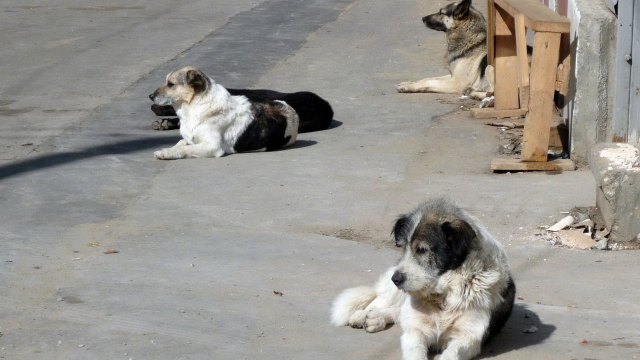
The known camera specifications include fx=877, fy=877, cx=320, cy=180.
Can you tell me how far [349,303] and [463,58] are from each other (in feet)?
28.1

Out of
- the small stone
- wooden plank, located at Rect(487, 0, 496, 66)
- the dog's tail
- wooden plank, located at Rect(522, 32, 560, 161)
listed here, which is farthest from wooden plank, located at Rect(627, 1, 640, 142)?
the dog's tail

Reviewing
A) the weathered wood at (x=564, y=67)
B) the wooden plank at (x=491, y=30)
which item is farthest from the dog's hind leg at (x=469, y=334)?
the wooden plank at (x=491, y=30)

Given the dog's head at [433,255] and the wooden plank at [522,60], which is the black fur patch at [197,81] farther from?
the dog's head at [433,255]

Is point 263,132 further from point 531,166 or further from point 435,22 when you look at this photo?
point 435,22

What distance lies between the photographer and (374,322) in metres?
5.29

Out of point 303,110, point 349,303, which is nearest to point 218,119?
point 303,110

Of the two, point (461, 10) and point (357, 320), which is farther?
point (461, 10)

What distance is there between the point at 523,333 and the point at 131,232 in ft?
11.5

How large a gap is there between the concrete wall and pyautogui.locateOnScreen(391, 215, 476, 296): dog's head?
188 inches

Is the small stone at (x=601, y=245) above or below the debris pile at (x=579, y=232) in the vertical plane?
below

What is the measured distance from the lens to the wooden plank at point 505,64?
11906mm

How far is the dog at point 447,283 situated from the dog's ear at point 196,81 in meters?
5.60

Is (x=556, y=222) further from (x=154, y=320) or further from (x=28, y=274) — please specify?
(x=28, y=274)

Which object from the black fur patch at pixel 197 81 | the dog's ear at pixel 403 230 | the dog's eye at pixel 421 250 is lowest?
the black fur patch at pixel 197 81
